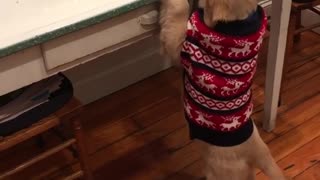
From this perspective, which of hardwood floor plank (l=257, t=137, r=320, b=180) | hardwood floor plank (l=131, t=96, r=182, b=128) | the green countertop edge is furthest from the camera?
hardwood floor plank (l=131, t=96, r=182, b=128)

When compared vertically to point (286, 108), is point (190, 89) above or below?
above

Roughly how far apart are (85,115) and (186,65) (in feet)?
2.86

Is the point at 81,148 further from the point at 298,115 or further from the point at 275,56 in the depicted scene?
the point at 298,115

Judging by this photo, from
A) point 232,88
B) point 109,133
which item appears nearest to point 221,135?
point 232,88

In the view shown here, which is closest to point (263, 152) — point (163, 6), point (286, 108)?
point (163, 6)

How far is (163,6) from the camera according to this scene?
1188mm

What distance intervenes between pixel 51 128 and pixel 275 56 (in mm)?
825

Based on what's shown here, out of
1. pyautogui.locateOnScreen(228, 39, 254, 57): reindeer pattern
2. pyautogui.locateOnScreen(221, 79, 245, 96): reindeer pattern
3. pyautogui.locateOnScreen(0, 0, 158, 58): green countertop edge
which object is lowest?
pyautogui.locateOnScreen(221, 79, 245, 96): reindeer pattern

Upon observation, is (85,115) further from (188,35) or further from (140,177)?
(188,35)

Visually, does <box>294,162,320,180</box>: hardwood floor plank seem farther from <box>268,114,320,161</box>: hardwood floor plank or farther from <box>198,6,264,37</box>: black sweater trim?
<box>198,6,264,37</box>: black sweater trim

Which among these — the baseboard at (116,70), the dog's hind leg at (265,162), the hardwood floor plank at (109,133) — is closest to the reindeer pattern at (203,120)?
the dog's hind leg at (265,162)

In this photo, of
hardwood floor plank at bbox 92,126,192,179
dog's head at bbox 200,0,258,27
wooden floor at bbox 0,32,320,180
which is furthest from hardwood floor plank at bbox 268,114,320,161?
dog's head at bbox 200,0,258,27

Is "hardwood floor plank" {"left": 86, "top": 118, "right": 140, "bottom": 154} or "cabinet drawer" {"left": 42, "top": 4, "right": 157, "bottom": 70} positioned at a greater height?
"cabinet drawer" {"left": 42, "top": 4, "right": 157, "bottom": 70}

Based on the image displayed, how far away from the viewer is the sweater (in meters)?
1.17
